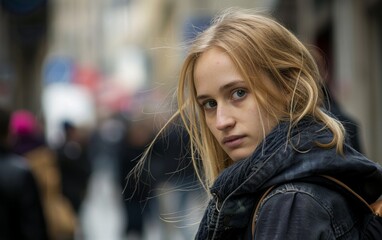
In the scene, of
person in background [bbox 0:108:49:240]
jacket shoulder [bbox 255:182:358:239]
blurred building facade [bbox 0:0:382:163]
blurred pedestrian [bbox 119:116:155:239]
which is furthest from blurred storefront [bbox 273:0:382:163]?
jacket shoulder [bbox 255:182:358:239]

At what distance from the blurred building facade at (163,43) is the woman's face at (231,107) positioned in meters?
0.34

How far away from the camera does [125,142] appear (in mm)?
14266

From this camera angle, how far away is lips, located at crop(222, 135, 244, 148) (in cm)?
239

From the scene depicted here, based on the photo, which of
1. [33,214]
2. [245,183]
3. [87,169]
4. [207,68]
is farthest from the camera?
[87,169]

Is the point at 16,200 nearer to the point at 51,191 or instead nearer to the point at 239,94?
the point at 51,191

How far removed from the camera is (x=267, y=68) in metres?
2.40

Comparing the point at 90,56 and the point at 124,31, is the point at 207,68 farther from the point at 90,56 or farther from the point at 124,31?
the point at 90,56

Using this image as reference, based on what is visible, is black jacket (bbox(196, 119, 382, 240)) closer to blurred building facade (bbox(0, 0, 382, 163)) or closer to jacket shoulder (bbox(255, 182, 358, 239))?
jacket shoulder (bbox(255, 182, 358, 239))

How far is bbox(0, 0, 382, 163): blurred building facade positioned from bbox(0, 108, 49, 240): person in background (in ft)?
4.18

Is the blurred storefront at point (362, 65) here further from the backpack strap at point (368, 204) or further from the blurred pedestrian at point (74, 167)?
the backpack strap at point (368, 204)

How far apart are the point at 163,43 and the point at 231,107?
2.13ft

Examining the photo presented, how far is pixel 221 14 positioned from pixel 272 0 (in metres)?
11.2

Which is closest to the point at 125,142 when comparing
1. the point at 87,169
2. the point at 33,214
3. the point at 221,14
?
the point at 87,169

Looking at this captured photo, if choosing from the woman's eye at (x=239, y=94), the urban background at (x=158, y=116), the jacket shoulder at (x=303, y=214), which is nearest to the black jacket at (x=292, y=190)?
the jacket shoulder at (x=303, y=214)
